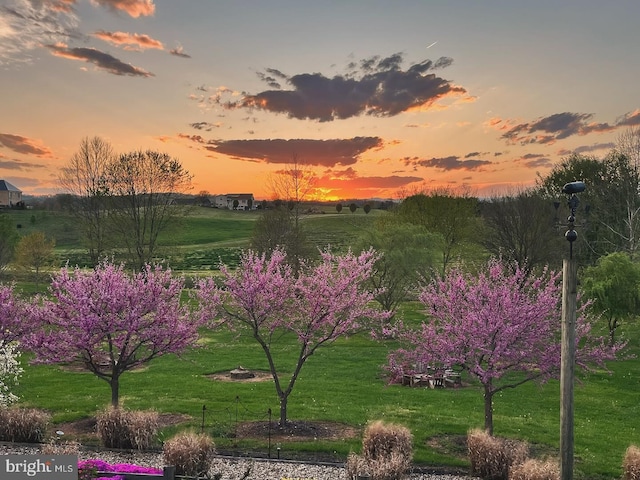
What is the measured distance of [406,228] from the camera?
43.9m

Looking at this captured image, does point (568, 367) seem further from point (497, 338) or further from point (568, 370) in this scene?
point (497, 338)

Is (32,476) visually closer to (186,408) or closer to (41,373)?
(186,408)

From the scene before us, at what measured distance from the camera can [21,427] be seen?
16.6 metres

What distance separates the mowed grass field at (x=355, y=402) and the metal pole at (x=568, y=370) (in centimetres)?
369

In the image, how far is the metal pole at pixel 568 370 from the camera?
12.2 meters

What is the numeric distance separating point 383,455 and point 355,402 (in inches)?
327

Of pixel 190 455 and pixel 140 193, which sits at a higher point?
pixel 140 193

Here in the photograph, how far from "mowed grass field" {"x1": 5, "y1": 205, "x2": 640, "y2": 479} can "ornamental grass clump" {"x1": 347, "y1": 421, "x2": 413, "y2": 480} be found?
5.44 ft

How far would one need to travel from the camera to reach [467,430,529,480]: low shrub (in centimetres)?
1427

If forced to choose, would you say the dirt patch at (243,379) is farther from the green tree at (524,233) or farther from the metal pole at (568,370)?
the green tree at (524,233)

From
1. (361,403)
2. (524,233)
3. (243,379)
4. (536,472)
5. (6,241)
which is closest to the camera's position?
(536,472)

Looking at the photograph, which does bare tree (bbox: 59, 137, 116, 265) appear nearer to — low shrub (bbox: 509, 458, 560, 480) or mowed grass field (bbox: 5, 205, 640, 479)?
mowed grass field (bbox: 5, 205, 640, 479)

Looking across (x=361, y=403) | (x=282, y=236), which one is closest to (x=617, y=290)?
(x=361, y=403)

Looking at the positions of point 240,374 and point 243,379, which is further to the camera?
point 240,374
